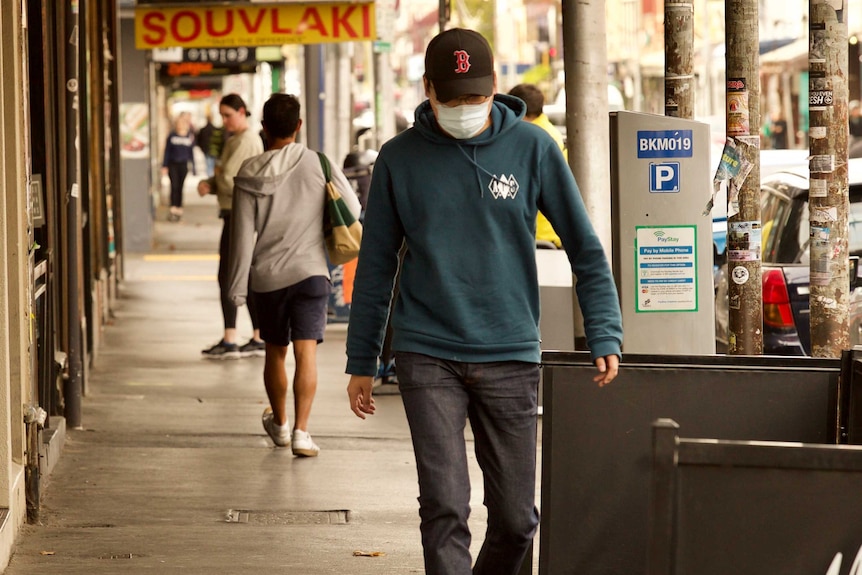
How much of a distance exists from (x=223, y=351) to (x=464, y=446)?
797 centimetres

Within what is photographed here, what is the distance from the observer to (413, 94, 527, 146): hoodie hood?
4289 millimetres

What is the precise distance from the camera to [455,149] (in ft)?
14.1

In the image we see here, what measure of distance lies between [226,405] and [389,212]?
225 inches

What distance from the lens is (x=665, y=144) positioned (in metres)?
6.88

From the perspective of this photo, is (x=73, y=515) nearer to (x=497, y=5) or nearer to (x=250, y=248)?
(x=250, y=248)

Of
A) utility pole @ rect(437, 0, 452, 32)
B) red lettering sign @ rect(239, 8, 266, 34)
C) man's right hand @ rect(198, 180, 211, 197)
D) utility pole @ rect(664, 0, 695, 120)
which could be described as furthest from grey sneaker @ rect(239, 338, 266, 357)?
utility pole @ rect(664, 0, 695, 120)

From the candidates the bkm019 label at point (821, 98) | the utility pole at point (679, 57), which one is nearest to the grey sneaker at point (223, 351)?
the utility pole at point (679, 57)

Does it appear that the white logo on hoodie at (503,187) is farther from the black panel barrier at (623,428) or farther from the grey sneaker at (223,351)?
the grey sneaker at (223,351)

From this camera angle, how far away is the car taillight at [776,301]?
30.3 ft

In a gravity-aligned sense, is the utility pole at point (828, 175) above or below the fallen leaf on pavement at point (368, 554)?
above

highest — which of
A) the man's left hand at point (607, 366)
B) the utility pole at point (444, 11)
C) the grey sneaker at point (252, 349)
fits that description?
the utility pole at point (444, 11)

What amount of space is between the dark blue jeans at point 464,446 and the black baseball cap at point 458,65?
76cm

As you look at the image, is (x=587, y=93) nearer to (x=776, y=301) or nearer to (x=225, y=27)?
(x=776, y=301)

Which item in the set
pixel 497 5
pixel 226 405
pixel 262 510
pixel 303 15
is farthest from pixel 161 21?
pixel 497 5
